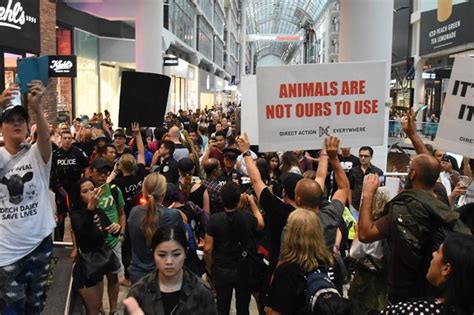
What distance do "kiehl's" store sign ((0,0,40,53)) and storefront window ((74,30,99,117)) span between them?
19.3ft

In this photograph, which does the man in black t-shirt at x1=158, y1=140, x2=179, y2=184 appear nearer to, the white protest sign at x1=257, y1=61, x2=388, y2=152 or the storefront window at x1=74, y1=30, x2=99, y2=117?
the white protest sign at x1=257, y1=61, x2=388, y2=152

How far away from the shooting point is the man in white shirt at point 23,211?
12.1 ft

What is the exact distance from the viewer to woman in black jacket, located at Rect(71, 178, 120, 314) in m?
4.75

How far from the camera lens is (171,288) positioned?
2980 millimetres

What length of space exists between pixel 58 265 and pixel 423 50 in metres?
35.7

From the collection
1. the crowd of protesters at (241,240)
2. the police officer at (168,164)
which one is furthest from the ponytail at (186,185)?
the police officer at (168,164)

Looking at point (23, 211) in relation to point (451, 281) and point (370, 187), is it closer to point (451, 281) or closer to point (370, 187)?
point (370, 187)

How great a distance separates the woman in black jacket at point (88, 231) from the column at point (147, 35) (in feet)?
45.8

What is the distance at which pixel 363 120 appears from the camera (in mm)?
4855

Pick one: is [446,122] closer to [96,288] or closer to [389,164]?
[96,288]

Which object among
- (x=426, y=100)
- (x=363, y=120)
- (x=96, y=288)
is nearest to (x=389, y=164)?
(x=363, y=120)

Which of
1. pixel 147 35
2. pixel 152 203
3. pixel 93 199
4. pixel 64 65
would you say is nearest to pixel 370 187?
pixel 152 203

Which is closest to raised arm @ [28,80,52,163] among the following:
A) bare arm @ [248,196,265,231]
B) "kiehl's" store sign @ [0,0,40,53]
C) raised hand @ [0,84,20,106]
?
raised hand @ [0,84,20,106]

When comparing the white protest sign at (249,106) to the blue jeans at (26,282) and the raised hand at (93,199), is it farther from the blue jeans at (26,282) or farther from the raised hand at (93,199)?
the blue jeans at (26,282)
